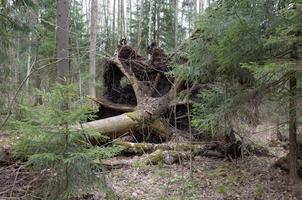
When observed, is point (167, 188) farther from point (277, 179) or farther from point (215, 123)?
point (277, 179)

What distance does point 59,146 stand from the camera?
4430 millimetres

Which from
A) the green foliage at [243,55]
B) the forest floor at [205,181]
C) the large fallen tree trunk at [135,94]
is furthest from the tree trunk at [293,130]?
the large fallen tree trunk at [135,94]

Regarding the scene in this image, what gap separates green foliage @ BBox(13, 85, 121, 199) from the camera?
14.1 feet

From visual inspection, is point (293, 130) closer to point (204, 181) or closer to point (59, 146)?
point (204, 181)

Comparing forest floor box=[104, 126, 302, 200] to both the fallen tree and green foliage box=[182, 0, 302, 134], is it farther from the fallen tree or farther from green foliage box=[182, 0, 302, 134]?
green foliage box=[182, 0, 302, 134]

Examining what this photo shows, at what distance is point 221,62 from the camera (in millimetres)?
5875

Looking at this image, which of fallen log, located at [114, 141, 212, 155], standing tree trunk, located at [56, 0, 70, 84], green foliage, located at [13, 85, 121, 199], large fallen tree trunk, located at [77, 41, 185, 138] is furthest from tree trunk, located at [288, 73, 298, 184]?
standing tree trunk, located at [56, 0, 70, 84]

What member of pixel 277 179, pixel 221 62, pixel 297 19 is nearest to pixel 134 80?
pixel 221 62

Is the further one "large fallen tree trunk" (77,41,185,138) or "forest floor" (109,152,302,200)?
"large fallen tree trunk" (77,41,185,138)

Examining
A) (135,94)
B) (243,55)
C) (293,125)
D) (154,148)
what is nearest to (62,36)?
(135,94)

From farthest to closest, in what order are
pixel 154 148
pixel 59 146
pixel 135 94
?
pixel 135 94 → pixel 154 148 → pixel 59 146

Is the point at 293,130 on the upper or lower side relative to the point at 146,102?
lower

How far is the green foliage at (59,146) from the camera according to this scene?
4.29m

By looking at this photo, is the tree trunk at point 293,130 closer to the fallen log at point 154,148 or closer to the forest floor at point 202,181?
the forest floor at point 202,181
